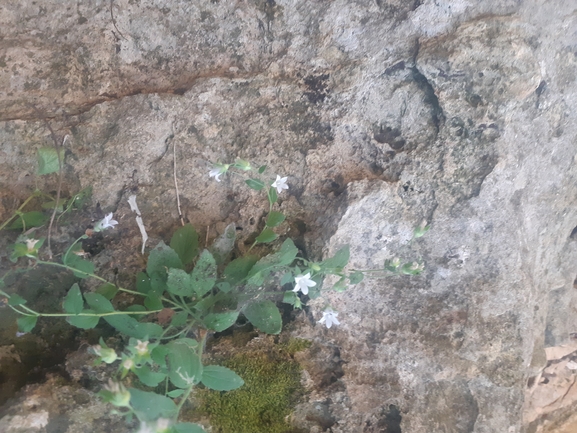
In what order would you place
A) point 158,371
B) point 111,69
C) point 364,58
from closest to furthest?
1. point 158,371
2. point 364,58
3. point 111,69

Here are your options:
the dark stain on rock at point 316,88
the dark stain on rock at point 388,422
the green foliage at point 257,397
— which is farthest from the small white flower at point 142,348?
the dark stain on rock at point 316,88

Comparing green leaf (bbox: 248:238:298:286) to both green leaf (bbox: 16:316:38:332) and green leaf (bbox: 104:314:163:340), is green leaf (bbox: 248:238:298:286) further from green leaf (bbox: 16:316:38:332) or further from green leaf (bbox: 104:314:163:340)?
green leaf (bbox: 16:316:38:332)

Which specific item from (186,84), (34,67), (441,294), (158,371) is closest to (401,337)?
(441,294)

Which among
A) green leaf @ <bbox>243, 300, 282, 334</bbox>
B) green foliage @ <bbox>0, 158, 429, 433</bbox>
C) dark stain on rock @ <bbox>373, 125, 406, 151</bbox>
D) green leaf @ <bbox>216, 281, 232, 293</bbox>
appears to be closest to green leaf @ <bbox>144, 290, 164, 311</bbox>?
green foliage @ <bbox>0, 158, 429, 433</bbox>

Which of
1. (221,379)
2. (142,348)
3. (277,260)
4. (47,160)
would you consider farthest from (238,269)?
(47,160)

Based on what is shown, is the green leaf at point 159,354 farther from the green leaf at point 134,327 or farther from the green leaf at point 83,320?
the green leaf at point 83,320

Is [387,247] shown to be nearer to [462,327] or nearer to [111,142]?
[462,327]

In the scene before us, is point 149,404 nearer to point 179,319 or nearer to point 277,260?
point 179,319
